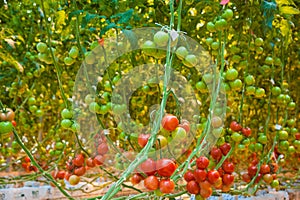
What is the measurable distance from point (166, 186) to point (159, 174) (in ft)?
0.14

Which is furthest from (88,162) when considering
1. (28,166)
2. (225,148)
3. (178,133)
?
(28,166)

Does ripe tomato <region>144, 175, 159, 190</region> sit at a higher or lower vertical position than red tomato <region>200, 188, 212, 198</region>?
higher

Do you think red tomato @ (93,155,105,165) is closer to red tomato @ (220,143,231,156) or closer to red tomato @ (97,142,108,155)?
red tomato @ (97,142,108,155)

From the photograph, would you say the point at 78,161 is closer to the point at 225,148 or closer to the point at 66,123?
the point at 66,123

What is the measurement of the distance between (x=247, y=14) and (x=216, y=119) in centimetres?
30

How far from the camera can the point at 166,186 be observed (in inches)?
25.4

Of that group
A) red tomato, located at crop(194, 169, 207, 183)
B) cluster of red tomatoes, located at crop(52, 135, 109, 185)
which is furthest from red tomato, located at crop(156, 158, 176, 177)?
cluster of red tomatoes, located at crop(52, 135, 109, 185)

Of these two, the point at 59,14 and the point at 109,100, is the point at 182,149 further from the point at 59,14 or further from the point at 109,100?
the point at 59,14

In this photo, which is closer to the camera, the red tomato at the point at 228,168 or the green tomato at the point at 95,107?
the green tomato at the point at 95,107

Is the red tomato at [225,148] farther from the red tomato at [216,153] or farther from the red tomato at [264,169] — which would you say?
the red tomato at [264,169]

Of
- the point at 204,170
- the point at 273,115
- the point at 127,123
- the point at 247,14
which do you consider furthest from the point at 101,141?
the point at 273,115

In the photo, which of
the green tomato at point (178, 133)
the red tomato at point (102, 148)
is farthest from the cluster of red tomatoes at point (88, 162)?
the green tomato at point (178, 133)

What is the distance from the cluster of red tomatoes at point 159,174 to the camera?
65cm

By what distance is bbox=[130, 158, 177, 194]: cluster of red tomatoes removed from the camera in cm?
Answer: 65
